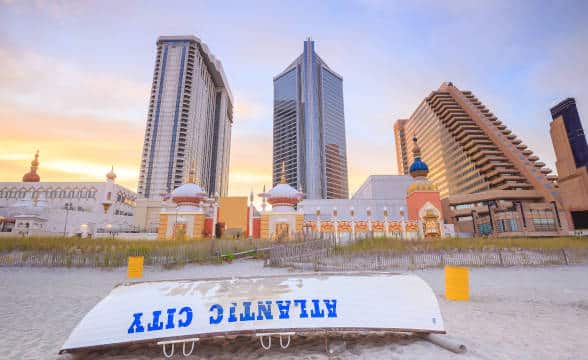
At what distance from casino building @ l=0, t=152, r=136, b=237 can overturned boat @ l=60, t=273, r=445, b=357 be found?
4893cm

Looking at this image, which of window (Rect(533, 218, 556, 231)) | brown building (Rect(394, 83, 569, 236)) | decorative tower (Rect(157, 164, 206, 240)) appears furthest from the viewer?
brown building (Rect(394, 83, 569, 236))

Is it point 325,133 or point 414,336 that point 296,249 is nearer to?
point 414,336

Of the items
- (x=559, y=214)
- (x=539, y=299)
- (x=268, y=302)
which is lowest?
(x=539, y=299)

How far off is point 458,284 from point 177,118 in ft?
258

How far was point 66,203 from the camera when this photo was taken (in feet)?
145

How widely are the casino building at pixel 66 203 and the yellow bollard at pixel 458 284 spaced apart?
5011cm

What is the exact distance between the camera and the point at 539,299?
782 cm

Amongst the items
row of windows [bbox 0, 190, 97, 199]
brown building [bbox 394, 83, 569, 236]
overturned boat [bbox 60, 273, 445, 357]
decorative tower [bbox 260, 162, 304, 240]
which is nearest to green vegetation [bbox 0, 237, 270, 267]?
decorative tower [bbox 260, 162, 304, 240]

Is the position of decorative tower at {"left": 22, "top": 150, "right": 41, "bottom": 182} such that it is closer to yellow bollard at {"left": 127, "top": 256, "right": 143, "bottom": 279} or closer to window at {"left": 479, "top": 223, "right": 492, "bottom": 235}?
yellow bollard at {"left": 127, "top": 256, "right": 143, "bottom": 279}

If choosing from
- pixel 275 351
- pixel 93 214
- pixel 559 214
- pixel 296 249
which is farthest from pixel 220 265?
pixel 559 214

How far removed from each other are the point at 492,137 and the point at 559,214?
94.2 ft

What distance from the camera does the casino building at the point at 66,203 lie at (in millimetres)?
43594

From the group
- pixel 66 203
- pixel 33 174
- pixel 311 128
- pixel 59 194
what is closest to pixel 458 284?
pixel 66 203

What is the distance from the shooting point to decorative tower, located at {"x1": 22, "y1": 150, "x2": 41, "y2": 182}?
62969mm
